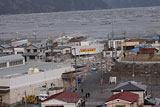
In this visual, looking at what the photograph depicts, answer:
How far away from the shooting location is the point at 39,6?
631 ft

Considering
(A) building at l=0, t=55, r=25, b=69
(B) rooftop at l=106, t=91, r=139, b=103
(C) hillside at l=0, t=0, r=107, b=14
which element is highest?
(C) hillside at l=0, t=0, r=107, b=14

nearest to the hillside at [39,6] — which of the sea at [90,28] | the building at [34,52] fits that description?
the sea at [90,28]

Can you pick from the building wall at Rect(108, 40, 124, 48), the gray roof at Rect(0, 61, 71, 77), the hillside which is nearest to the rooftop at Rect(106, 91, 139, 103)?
the gray roof at Rect(0, 61, 71, 77)

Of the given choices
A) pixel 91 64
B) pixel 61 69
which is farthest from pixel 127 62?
pixel 91 64

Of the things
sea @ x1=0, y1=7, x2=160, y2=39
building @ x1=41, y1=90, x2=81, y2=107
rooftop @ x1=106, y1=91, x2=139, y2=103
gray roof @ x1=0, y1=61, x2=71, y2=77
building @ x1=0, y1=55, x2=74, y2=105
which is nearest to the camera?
rooftop @ x1=106, y1=91, x2=139, y2=103

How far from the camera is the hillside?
610 feet

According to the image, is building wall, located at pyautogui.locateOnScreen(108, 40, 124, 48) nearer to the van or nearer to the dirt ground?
the dirt ground

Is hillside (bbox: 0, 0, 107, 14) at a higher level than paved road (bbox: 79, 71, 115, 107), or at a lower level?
higher

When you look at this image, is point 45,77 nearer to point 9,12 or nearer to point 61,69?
point 61,69

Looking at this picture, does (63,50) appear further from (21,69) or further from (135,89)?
(135,89)

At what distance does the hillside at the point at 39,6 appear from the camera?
610 feet

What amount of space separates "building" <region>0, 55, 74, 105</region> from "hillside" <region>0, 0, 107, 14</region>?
6613 inches

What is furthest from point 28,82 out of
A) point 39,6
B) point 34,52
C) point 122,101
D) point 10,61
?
point 39,6

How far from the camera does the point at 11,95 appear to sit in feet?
49.9
